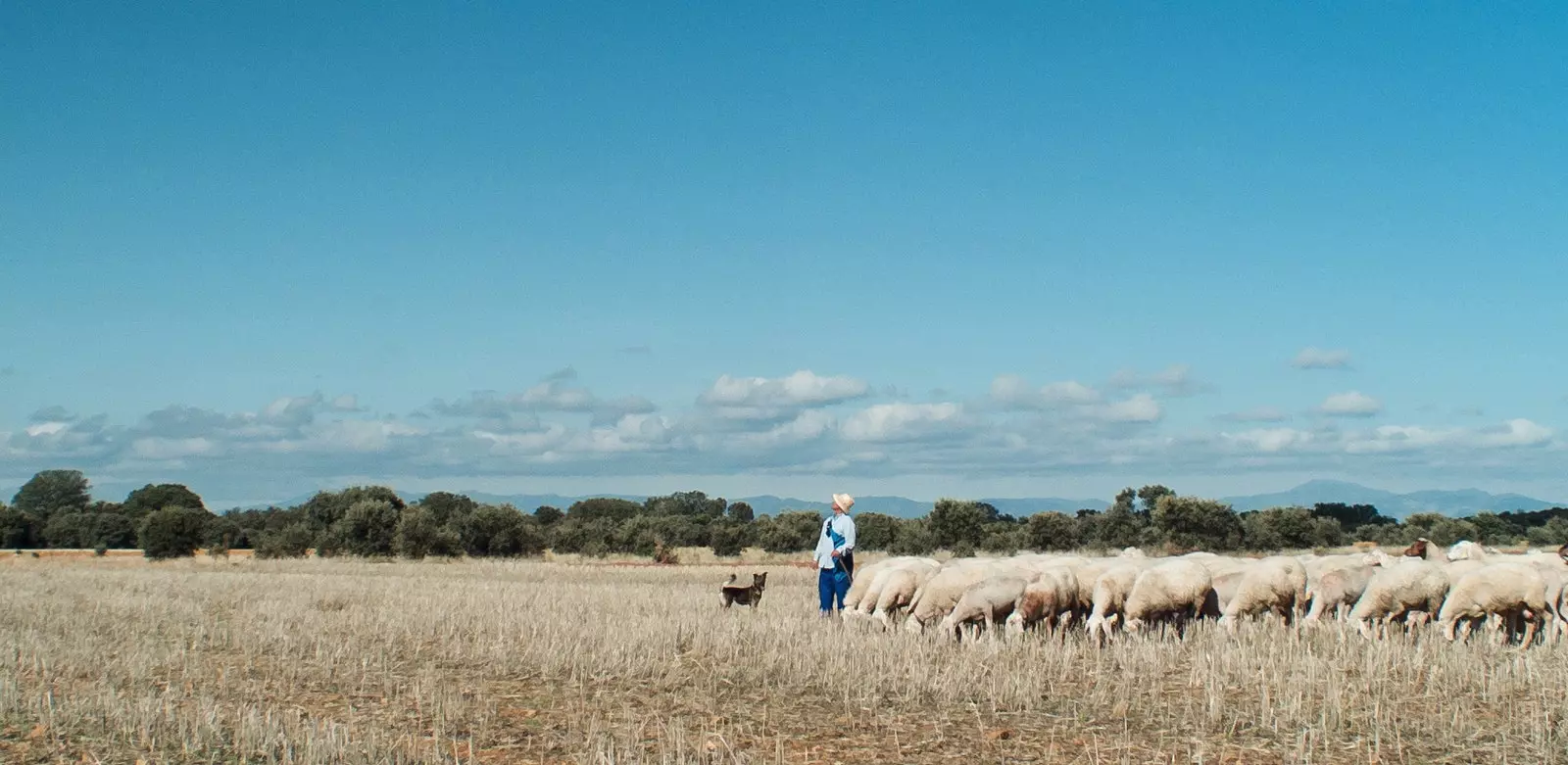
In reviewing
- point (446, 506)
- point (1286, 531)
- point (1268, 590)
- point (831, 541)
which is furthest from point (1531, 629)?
point (446, 506)

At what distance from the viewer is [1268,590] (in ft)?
59.2

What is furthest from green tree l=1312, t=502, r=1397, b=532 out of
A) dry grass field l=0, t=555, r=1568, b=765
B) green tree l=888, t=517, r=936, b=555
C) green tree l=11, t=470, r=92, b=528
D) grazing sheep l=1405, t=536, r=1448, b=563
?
green tree l=11, t=470, r=92, b=528

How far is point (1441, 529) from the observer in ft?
192

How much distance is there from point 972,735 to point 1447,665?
6504 millimetres

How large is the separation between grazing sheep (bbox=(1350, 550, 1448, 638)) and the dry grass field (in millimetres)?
1233

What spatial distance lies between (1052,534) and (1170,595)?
4199 cm

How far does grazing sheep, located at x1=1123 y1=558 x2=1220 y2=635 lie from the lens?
56.7ft

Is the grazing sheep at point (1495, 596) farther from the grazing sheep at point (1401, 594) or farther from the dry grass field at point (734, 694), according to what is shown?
the dry grass field at point (734, 694)

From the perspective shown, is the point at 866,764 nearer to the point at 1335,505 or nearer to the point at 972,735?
the point at 972,735

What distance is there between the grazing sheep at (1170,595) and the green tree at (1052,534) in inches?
1593

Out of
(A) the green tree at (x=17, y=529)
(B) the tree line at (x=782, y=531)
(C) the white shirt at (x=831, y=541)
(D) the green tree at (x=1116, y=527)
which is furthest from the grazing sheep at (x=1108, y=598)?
(A) the green tree at (x=17, y=529)

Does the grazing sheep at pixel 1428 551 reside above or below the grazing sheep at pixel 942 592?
above

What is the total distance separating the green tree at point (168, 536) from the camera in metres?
55.6

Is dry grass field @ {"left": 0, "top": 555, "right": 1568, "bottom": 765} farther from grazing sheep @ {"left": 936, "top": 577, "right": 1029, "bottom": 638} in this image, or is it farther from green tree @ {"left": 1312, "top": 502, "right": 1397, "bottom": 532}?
green tree @ {"left": 1312, "top": 502, "right": 1397, "bottom": 532}
